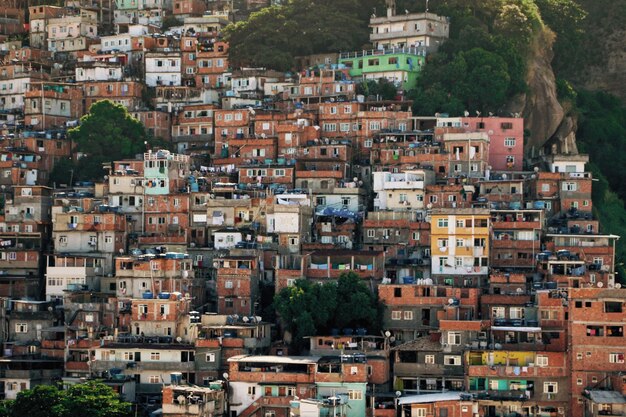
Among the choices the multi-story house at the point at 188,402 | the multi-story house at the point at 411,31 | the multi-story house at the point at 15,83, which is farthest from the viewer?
the multi-story house at the point at 15,83

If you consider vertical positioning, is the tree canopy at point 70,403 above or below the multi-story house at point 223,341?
below

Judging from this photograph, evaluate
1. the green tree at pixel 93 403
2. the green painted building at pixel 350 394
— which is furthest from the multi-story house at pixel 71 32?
the green painted building at pixel 350 394

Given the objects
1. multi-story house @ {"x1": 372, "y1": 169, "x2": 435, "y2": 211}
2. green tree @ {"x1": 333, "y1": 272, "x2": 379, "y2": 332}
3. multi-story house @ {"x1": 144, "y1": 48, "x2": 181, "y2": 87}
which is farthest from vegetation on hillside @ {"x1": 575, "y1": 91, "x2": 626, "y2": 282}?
multi-story house @ {"x1": 144, "y1": 48, "x2": 181, "y2": 87}

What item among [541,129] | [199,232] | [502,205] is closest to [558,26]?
[541,129]

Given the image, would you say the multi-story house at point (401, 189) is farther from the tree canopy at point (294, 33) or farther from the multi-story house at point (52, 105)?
the multi-story house at point (52, 105)

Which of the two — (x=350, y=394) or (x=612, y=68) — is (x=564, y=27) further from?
(x=350, y=394)

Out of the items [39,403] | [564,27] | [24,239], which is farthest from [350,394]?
[564,27]
